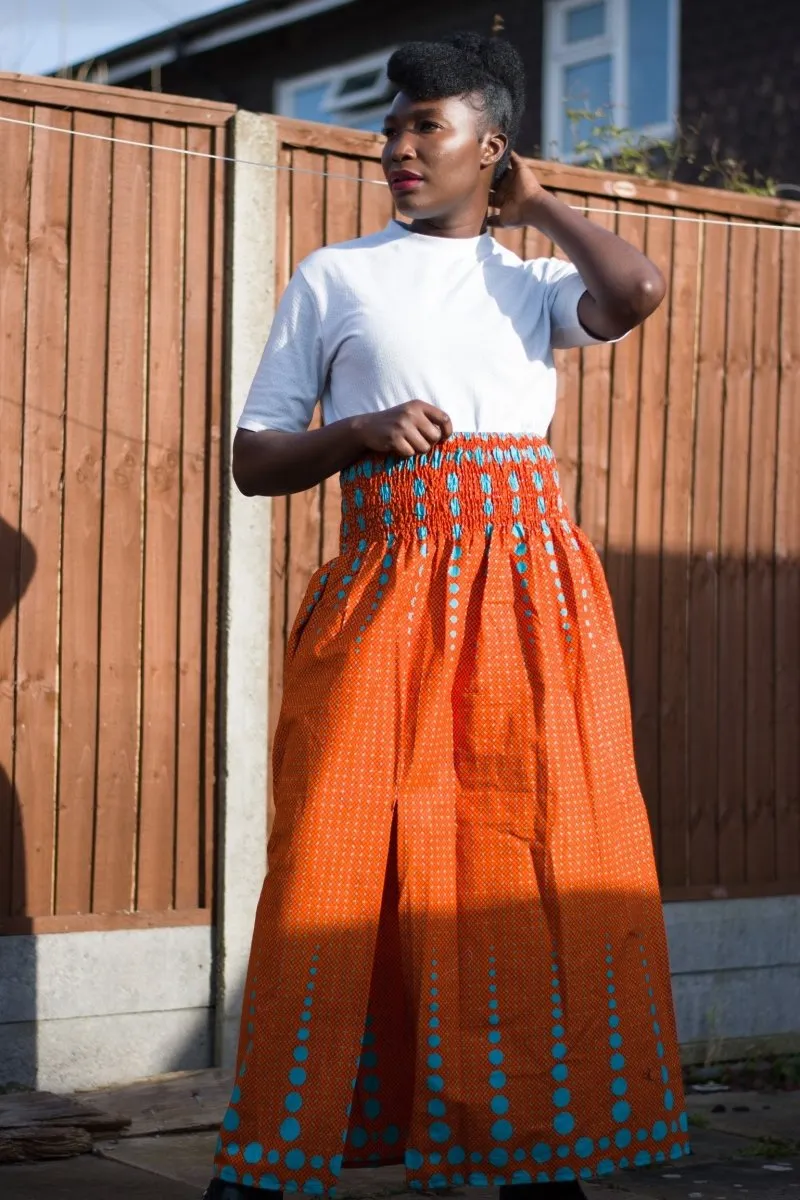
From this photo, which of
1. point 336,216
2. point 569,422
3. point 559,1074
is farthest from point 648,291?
point 569,422

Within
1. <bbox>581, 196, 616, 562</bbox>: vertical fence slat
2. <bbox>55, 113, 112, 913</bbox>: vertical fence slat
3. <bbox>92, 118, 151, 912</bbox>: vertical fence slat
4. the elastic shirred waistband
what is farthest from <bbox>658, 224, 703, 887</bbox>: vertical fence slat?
the elastic shirred waistband

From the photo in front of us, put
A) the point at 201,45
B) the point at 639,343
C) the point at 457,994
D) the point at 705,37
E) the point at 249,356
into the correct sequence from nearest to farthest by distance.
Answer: the point at 457,994 < the point at 249,356 < the point at 639,343 < the point at 705,37 < the point at 201,45

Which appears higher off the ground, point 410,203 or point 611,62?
point 611,62

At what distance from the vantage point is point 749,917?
5902 mm

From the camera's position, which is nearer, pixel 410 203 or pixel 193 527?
pixel 410 203

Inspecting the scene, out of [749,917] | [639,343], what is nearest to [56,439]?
[639,343]

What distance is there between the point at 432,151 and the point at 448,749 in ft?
3.54

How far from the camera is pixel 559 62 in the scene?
14.9m

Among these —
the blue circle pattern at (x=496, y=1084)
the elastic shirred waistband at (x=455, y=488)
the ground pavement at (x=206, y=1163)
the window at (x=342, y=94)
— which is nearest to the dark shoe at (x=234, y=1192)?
the blue circle pattern at (x=496, y=1084)

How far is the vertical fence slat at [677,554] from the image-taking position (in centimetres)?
581

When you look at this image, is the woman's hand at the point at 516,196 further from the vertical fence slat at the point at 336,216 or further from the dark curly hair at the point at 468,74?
the vertical fence slat at the point at 336,216

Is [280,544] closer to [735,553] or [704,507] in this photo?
[704,507]

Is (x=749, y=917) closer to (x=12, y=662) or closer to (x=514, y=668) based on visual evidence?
(x=12, y=662)

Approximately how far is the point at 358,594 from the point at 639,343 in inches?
113
